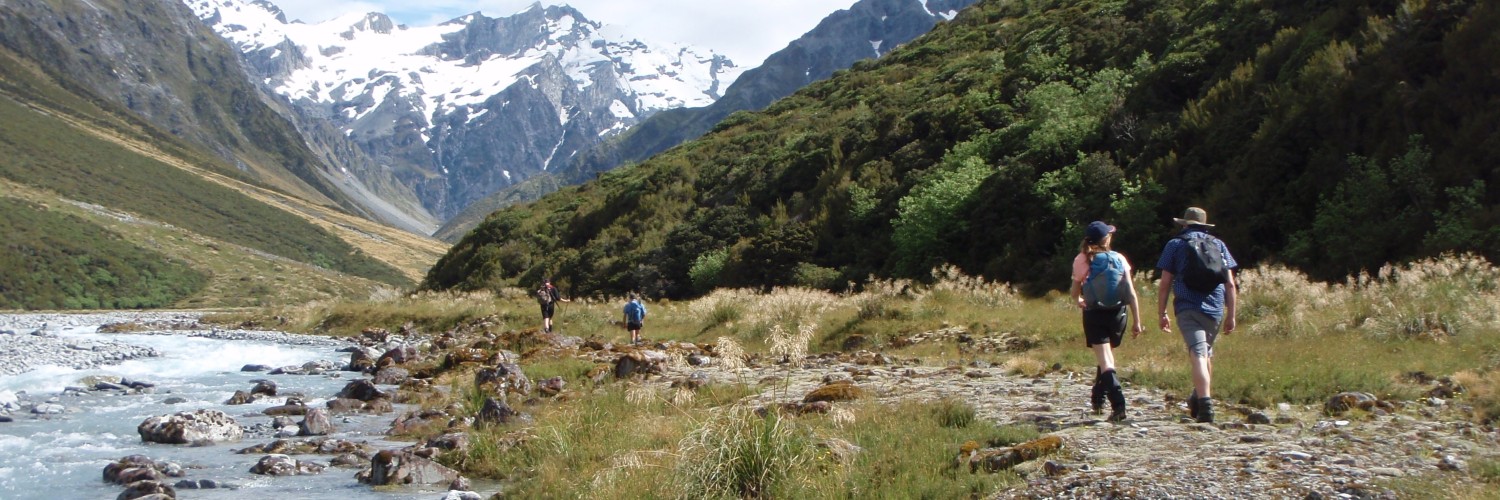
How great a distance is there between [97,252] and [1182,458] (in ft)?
485

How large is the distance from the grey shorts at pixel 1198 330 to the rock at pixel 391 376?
1583 cm

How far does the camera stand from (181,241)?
146m

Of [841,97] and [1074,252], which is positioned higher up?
[841,97]

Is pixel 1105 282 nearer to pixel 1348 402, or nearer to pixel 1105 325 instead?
pixel 1105 325

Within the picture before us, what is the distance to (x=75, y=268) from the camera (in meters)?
119

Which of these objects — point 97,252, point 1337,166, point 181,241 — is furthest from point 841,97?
point 181,241

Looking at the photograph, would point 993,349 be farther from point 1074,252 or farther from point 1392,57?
point 1392,57

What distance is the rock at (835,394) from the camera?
1096cm

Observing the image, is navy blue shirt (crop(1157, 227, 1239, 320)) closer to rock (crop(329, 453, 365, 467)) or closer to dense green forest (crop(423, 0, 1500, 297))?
rock (crop(329, 453, 365, 467))

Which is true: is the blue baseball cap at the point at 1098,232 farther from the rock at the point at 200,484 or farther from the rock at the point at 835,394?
the rock at the point at 200,484

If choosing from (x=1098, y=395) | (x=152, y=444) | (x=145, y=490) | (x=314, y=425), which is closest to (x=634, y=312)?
(x=314, y=425)

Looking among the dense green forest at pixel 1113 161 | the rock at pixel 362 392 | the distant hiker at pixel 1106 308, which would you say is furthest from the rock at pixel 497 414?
the dense green forest at pixel 1113 161

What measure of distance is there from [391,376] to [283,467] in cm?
978

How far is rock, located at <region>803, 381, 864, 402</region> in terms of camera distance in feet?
36.0
